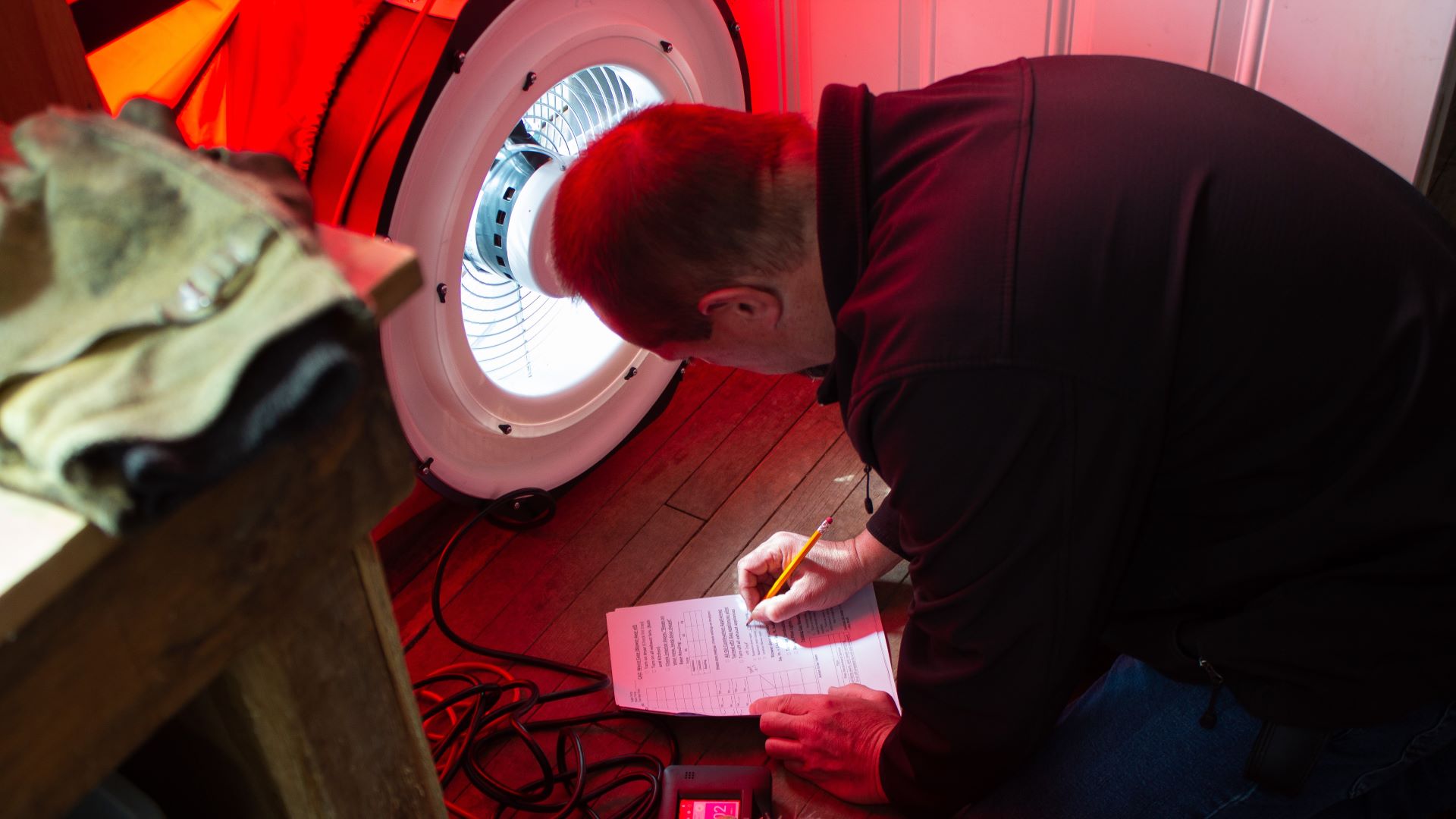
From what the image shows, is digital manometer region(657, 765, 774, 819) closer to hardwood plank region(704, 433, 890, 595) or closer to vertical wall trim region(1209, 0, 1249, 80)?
hardwood plank region(704, 433, 890, 595)

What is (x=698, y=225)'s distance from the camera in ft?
3.44

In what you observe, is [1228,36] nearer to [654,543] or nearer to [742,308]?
[742,308]

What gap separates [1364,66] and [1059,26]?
46 cm

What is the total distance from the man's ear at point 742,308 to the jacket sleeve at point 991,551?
0.55 feet

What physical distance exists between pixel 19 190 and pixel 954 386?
0.67 metres

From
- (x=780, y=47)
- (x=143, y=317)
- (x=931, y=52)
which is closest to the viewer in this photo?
(x=143, y=317)

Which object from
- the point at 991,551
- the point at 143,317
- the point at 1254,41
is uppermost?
the point at 143,317

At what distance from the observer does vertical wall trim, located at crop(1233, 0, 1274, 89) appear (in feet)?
5.49

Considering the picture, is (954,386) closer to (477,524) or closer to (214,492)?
(214,492)

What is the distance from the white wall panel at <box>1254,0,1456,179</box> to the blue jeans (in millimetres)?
966

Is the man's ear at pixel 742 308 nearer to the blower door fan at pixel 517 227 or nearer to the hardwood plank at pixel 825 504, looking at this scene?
the blower door fan at pixel 517 227

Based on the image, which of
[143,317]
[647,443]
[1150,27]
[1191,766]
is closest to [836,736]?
[1191,766]

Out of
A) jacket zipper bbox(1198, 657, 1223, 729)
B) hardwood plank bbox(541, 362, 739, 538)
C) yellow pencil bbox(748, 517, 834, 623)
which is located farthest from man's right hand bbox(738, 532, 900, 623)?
jacket zipper bbox(1198, 657, 1223, 729)

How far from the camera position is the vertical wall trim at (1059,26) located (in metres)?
1.82
